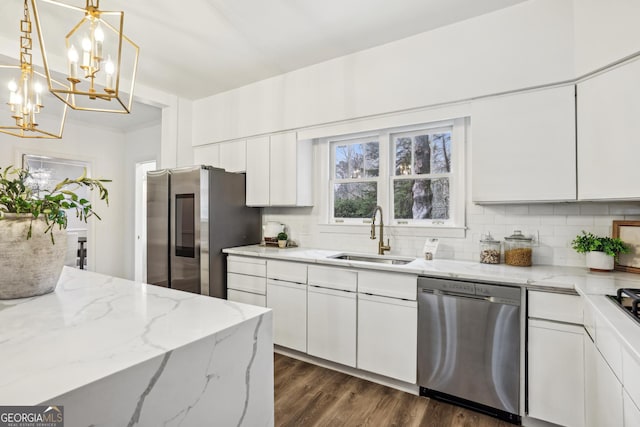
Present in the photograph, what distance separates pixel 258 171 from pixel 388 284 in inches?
76.7

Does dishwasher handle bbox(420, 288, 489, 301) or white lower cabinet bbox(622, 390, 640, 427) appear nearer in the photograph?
white lower cabinet bbox(622, 390, 640, 427)

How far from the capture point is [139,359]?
0.76 metres

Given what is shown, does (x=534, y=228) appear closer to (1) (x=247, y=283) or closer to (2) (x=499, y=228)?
(2) (x=499, y=228)

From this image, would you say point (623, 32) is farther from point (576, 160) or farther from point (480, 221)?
point (480, 221)

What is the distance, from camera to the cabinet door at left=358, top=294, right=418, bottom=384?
2303mm

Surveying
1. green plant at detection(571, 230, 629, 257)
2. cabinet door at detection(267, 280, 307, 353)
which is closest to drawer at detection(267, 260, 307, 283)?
cabinet door at detection(267, 280, 307, 353)

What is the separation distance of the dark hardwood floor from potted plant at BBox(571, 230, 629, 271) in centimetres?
114

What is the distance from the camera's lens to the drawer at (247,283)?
10.1 feet

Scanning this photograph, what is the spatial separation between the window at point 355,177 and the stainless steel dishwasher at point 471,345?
123 cm

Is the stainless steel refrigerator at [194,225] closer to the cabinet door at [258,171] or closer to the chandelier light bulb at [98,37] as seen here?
the cabinet door at [258,171]

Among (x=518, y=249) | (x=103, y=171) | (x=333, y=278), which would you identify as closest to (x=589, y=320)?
(x=518, y=249)

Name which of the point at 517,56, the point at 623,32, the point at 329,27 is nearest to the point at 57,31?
the point at 329,27

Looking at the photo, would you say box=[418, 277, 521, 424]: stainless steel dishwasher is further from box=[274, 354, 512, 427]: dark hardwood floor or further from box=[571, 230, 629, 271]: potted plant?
box=[571, 230, 629, 271]: potted plant

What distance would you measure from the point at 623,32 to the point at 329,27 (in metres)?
1.84
